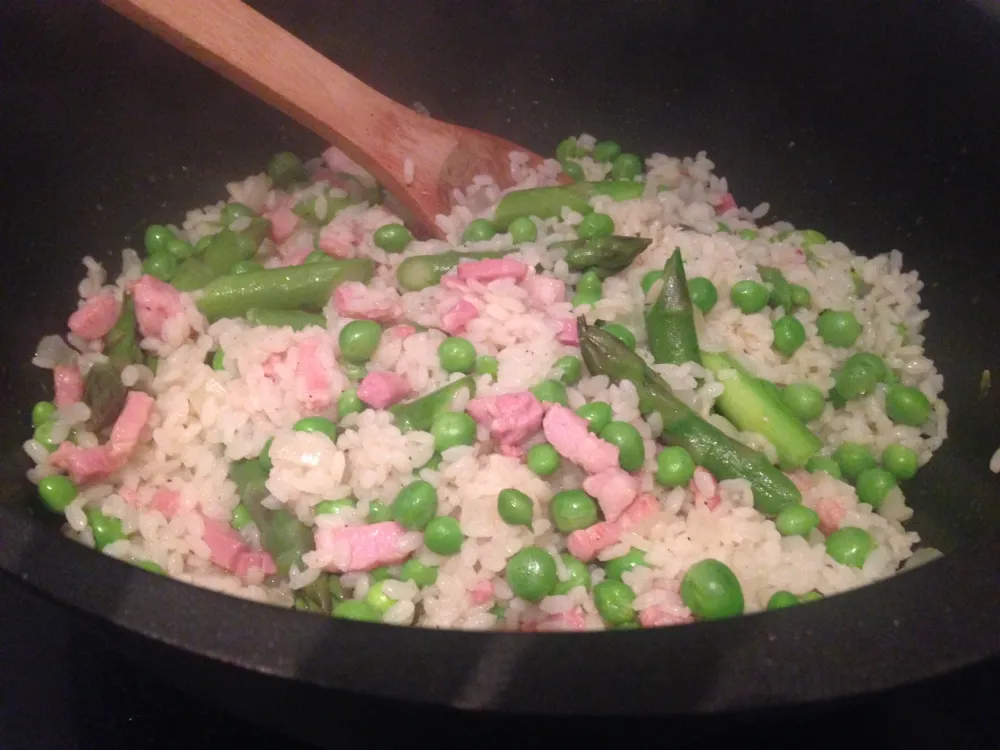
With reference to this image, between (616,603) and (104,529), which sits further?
(104,529)

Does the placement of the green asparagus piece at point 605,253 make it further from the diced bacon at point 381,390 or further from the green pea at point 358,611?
the green pea at point 358,611

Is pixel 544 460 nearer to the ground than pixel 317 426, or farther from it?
farther from it

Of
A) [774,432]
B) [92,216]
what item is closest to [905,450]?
[774,432]

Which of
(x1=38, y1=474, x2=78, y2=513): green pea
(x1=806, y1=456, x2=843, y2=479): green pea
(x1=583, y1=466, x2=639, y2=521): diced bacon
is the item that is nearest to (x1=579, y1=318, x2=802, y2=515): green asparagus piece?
(x1=806, y1=456, x2=843, y2=479): green pea

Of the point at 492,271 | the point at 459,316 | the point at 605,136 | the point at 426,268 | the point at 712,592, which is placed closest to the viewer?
the point at 712,592

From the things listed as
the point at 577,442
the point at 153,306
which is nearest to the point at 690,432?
the point at 577,442

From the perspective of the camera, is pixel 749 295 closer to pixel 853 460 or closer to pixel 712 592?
pixel 853 460
